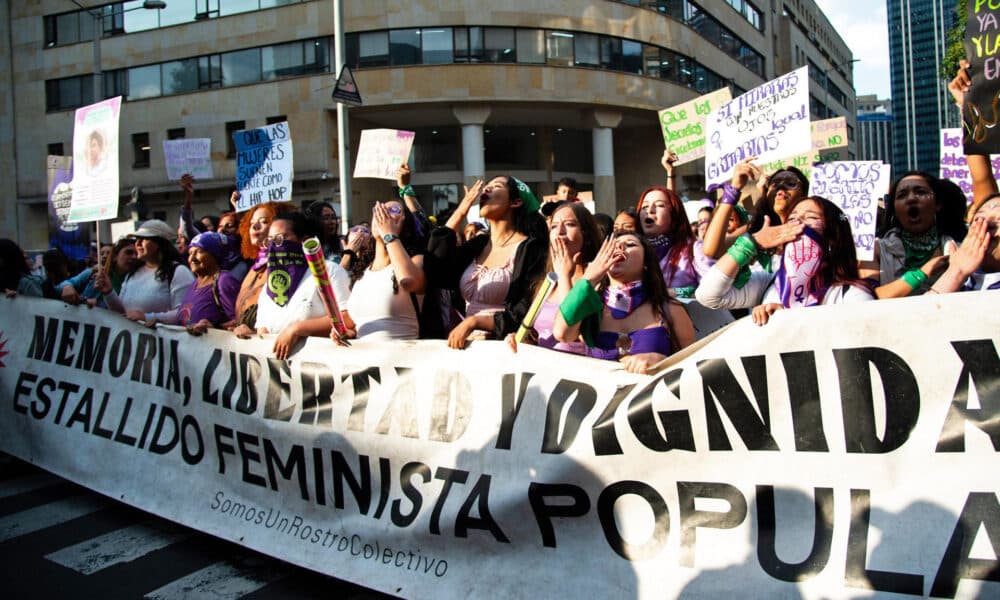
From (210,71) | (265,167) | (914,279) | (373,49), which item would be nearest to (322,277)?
(914,279)

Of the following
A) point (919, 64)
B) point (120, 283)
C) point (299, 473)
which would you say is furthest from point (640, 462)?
point (919, 64)

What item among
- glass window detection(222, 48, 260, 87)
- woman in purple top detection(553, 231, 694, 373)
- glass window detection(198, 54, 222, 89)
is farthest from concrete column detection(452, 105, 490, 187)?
woman in purple top detection(553, 231, 694, 373)

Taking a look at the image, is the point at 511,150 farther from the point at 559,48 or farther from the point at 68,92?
the point at 68,92

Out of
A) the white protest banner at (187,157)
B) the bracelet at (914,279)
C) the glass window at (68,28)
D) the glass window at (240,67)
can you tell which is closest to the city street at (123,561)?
the bracelet at (914,279)

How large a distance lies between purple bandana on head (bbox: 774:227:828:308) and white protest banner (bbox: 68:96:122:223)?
584 centimetres

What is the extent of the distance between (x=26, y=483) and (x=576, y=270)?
4.59m

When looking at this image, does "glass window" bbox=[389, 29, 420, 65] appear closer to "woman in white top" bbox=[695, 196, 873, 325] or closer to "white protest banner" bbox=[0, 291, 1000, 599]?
"white protest banner" bbox=[0, 291, 1000, 599]

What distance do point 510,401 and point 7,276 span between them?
547 centimetres

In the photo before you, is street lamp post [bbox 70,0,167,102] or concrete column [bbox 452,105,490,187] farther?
concrete column [bbox 452,105,490,187]

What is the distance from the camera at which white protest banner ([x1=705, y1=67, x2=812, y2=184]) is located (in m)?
6.20

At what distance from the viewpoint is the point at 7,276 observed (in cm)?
702

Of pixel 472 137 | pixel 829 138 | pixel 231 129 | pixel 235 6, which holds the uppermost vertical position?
pixel 235 6

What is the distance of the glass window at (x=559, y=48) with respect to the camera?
29781 mm

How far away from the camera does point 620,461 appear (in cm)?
328
